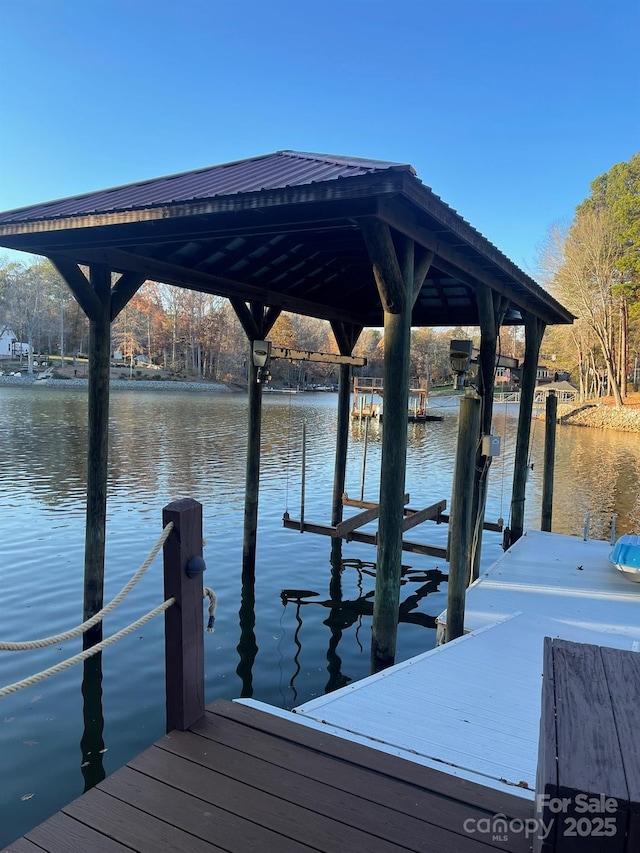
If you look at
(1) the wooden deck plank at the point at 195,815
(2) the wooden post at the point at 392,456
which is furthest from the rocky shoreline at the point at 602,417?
(1) the wooden deck plank at the point at 195,815

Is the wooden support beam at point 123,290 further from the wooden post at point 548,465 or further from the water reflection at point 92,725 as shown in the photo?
the wooden post at point 548,465

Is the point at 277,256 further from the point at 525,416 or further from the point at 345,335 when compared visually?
the point at 525,416

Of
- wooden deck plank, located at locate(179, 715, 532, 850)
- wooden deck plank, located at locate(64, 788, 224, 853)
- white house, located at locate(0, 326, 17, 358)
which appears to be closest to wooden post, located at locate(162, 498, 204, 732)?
wooden deck plank, located at locate(179, 715, 532, 850)

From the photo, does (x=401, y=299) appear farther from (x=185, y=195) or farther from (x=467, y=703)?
(x=467, y=703)

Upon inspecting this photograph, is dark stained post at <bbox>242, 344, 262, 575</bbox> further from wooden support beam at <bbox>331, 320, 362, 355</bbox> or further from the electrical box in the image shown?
the electrical box

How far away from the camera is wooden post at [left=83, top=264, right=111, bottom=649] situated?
5.94 m

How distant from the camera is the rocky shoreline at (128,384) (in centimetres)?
5128

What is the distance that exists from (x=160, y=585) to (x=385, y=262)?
5.51 metres

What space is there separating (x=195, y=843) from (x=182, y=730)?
68 centimetres

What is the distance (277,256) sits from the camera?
7.55 meters

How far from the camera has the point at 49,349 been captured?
2694 inches

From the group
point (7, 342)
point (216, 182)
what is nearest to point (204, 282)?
point (216, 182)

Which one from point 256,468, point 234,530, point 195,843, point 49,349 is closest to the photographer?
point 195,843

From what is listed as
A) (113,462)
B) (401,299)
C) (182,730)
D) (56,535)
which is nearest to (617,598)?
(401,299)
